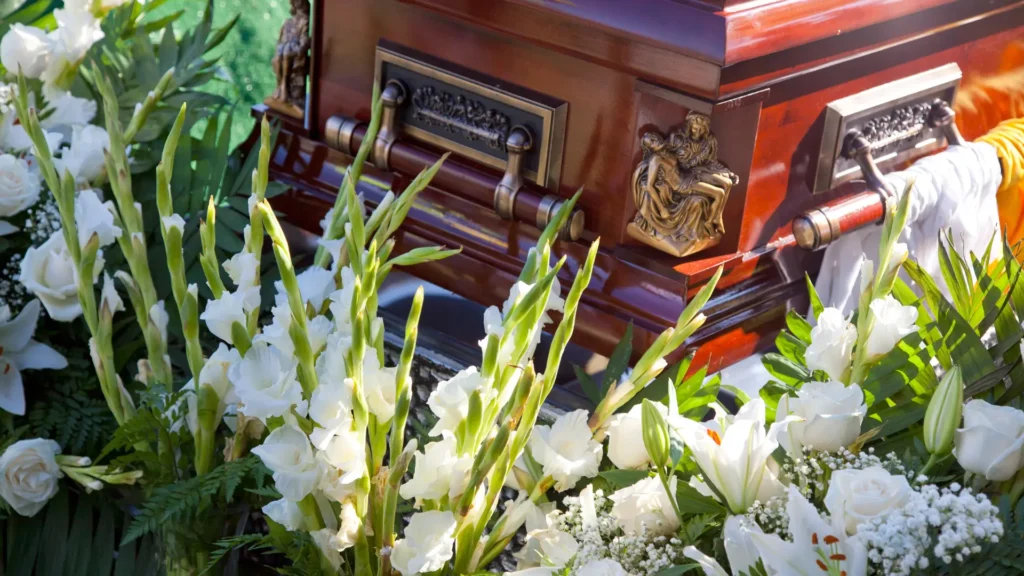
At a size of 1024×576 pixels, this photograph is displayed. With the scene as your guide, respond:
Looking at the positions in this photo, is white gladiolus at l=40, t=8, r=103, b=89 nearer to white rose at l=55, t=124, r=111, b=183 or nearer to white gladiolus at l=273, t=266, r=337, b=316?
white rose at l=55, t=124, r=111, b=183

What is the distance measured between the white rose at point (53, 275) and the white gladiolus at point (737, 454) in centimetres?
42

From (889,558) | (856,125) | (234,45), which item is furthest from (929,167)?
(234,45)

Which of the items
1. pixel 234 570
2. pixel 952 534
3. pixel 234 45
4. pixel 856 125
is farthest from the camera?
pixel 234 45

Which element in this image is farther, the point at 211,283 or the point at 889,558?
the point at 211,283

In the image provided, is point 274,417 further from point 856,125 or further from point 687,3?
point 856,125

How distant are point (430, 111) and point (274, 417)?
37cm

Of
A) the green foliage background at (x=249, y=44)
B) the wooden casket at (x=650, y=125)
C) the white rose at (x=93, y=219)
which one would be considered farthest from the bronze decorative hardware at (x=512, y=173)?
the green foliage background at (x=249, y=44)

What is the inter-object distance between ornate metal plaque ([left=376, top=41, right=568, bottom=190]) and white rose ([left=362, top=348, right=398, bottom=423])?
312mm

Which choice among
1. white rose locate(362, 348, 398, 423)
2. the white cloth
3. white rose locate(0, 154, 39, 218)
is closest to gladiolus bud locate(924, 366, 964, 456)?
white rose locate(362, 348, 398, 423)

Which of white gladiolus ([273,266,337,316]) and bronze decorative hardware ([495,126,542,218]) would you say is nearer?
white gladiolus ([273,266,337,316])

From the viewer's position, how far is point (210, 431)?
604mm

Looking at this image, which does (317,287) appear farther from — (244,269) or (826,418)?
(826,418)

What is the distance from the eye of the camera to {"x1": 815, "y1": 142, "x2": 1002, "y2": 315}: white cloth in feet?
2.74

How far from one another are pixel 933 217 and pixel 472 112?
38 cm
